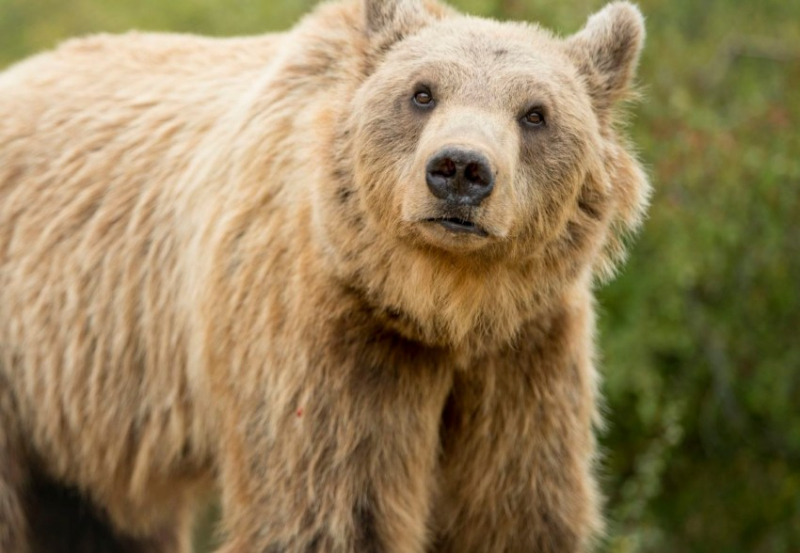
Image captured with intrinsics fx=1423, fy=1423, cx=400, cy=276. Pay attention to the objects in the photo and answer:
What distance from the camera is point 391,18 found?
5.26 metres

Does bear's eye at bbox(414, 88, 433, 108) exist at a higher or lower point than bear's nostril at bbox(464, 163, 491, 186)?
higher

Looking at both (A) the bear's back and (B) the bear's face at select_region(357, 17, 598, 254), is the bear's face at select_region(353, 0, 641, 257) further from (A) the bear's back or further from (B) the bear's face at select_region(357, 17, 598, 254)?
(A) the bear's back

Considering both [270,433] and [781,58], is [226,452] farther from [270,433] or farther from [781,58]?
[781,58]

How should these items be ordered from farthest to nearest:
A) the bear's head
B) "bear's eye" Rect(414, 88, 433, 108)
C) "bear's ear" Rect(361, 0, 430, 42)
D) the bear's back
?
the bear's back
"bear's ear" Rect(361, 0, 430, 42)
"bear's eye" Rect(414, 88, 433, 108)
the bear's head

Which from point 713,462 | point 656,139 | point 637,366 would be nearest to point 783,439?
point 713,462

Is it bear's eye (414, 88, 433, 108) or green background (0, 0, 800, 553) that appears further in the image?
green background (0, 0, 800, 553)

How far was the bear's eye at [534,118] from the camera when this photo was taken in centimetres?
490

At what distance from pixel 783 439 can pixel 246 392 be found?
738 centimetres

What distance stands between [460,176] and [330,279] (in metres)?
0.80

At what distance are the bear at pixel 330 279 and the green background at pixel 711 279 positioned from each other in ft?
15.5

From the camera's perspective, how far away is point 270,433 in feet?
17.2

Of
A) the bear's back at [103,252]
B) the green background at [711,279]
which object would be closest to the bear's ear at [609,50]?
the bear's back at [103,252]

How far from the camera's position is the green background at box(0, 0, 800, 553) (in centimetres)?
1040

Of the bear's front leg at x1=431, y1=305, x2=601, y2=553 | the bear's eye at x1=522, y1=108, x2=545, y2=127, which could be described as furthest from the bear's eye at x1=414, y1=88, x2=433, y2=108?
the bear's front leg at x1=431, y1=305, x2=601, y2=553
